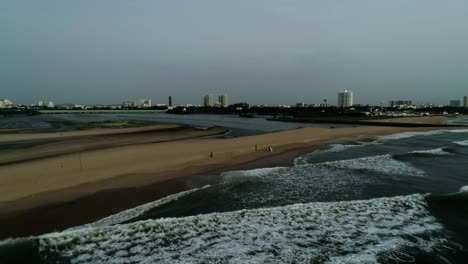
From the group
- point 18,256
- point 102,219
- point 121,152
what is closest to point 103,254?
point 18,256

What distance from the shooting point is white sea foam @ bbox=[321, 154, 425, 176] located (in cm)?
1562

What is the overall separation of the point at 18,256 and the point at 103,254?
1698mm

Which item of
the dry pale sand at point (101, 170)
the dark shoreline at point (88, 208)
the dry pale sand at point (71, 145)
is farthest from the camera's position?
the dry pale sand at point (71, 145)

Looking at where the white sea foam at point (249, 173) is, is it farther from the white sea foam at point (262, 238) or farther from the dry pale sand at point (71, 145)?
the dry pale sand at point (71, 145)

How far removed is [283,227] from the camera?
8258mm

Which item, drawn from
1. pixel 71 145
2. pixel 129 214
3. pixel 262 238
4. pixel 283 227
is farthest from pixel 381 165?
pixel 71 145

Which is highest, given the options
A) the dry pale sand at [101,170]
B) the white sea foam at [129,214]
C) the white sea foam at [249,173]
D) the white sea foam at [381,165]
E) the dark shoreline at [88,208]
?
the dry pale sand at [101,170]

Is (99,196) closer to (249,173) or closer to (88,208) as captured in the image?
(88,208)

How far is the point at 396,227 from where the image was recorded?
837 cm

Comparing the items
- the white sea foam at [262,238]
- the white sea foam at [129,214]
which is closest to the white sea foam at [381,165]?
the white sea foam at [262,238]

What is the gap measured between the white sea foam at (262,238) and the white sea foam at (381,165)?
6.40m

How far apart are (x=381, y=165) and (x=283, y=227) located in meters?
11.3

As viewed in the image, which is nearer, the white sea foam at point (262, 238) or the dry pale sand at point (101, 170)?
the white sea foam at point (262, 238)

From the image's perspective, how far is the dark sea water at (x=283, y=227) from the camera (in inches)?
263
